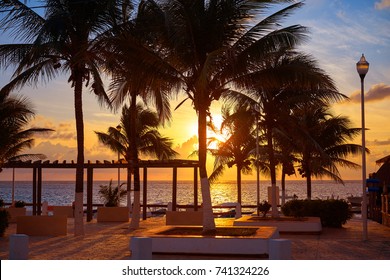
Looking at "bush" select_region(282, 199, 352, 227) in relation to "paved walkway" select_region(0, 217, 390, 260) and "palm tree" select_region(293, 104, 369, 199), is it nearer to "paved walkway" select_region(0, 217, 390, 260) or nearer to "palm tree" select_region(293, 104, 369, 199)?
"paved walkway" select_region(0, 217, 390, 260)

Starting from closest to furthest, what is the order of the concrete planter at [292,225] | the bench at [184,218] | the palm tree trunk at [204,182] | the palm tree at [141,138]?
the palm tree trunk at [204,182] → the concrete planter at [292,225] → the bench at [184,218] → the palm tree at [141,138]

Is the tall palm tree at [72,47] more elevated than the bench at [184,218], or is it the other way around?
the tall palm tree at [72,47]

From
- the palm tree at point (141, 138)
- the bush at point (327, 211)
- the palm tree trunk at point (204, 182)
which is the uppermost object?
the palm tree at point (141, 138)

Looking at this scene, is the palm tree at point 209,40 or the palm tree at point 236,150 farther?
the palm tree at point 236,150

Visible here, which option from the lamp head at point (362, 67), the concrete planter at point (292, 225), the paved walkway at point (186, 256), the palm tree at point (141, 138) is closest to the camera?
the paved walkway at point (186, 256)

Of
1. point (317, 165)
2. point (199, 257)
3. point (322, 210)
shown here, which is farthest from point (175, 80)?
point (317, 165)

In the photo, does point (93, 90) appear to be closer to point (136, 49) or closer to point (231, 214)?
point (136, 49)

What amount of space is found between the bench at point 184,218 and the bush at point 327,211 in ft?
14.0

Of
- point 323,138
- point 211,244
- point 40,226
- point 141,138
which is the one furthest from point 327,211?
point 141,138

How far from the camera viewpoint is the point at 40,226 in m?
22.7

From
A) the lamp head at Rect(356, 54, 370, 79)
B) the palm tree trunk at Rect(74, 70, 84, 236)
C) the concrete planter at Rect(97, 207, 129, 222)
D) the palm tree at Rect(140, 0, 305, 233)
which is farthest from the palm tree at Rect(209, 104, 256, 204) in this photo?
the palm tree at Rect(140, 0, 305, 233)

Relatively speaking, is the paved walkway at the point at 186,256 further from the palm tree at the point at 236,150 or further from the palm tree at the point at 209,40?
the palm tree at the point at 236,150

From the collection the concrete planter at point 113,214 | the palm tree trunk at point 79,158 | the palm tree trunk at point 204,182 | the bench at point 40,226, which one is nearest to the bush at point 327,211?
the concrete planter at point 113,214

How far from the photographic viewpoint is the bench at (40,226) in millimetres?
22641
